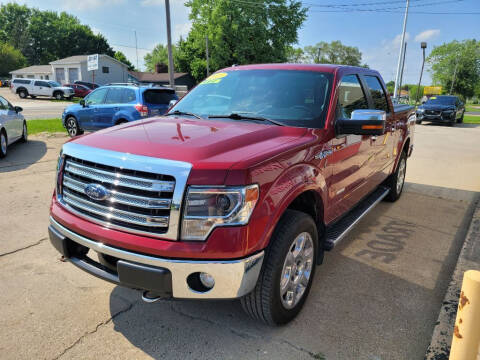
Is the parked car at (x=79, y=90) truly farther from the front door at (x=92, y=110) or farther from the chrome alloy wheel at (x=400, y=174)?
the chrome alloy wheel at (x=400, y=174)

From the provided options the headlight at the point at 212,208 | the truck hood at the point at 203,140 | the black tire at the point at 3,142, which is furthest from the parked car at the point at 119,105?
the headlight at the point at 212,208

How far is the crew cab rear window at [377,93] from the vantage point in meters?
4.29

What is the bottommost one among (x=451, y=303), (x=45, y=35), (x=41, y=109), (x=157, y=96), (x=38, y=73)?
(x=41, y=109)

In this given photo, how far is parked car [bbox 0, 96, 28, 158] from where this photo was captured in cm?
808

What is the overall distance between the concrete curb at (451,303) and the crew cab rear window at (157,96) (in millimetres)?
7881

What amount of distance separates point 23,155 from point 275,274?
27.2 feet

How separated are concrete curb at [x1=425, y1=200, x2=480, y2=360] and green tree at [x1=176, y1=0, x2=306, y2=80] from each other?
39316mm

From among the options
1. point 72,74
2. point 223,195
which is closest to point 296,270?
point 223,195

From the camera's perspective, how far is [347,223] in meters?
3.63

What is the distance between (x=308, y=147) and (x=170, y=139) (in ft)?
3.26

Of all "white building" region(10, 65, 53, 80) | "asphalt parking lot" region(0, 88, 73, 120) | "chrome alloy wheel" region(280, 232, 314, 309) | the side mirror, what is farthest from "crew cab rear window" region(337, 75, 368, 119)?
"white building" region(10, 65, 53, 80)

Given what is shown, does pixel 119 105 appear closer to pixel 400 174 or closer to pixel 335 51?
pixel 400 174

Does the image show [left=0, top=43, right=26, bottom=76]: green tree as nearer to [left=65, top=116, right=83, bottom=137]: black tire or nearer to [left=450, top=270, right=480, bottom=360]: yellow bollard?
[left=65, top=116, right=83, bottom=137]: black tire

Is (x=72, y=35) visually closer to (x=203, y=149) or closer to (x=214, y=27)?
(x=214, y=27)
